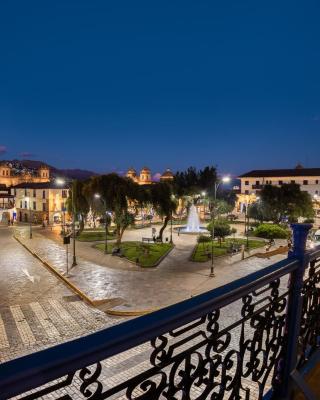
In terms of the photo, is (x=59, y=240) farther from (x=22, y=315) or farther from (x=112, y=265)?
(x=22, y=315)

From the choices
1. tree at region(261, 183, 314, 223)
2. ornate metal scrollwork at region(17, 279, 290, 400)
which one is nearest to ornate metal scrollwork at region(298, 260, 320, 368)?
ornate metal scrollwork at region(17, 279, 290, 400)

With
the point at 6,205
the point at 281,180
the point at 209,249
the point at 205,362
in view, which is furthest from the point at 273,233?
the point at 6,205

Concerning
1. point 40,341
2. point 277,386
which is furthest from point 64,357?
point 40,341

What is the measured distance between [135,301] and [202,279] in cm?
695

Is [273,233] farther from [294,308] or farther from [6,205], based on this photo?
[6,205]

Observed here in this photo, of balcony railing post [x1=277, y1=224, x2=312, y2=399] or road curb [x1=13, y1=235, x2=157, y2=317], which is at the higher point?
balcony railing post [x1=277, y1=224, x2=312, y2=399]

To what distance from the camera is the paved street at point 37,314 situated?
15648mm

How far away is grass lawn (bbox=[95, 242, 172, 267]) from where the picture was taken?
32.3 metres

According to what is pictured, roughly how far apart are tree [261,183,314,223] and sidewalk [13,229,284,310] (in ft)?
85.1

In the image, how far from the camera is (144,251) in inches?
1410

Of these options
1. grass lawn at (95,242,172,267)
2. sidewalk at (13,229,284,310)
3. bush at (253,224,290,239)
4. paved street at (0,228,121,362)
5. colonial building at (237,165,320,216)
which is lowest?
paved street at (0,228,121,362)

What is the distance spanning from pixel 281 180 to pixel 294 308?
10049 centimetres

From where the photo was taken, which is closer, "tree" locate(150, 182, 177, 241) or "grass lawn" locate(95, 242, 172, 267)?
"grass lawn" locate(95, 242, 172, 267)

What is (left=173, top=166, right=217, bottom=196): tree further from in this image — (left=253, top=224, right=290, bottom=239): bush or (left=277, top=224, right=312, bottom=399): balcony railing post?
(left=277, top=224, right=312, bottom=399): balcony railing post
